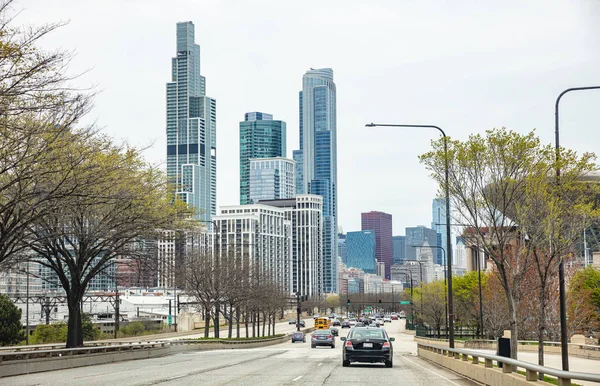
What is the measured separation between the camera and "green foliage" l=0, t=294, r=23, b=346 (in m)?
61.5

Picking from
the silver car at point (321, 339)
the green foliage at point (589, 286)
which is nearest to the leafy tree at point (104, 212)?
the silver car at point (321, 339)

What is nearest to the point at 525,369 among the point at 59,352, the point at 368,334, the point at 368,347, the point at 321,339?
the point at 368,347

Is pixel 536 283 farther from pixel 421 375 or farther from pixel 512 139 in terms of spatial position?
pixel 421 375

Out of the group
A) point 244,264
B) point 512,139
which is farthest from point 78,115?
point 244,264

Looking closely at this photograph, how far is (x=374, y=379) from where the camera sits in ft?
73.3

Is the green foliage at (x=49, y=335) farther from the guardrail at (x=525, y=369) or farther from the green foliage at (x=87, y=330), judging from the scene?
the guardrail at (x=525, y=369)

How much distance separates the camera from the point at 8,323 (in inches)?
2446

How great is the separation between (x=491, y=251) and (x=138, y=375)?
14681 millimetres

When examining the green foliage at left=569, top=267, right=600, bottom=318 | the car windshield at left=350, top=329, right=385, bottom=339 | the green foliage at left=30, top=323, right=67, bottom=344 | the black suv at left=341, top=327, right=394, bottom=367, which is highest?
the green foliage at left=569, top=267, right=600, bottom=318

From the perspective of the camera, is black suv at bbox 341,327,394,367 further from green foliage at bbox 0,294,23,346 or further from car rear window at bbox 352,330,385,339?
green foliage at bbox 0,294,23,346

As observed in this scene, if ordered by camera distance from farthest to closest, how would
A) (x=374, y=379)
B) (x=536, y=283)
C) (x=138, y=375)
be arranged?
(x=536, y=283) → (x=138, y=375) → (x=374, y=379)

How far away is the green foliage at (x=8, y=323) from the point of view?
61531 millimetres

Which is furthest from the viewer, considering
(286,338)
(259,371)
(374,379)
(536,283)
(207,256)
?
(286,338)

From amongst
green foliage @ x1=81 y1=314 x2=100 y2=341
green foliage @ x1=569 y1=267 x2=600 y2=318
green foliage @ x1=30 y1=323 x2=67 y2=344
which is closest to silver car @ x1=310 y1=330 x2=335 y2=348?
green foliage @ x1=569 y1=267 x2=600 y2=318
